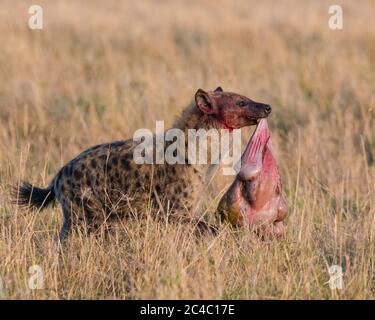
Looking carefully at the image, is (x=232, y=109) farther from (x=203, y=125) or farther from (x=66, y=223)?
(x=66, y=223)

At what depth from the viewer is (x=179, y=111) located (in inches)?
365

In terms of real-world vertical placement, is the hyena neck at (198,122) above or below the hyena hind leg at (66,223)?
above

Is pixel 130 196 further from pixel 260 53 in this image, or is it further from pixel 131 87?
pixel 260 53

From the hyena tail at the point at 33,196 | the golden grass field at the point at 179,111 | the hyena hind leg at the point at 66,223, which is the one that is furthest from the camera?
the hyena tail at the point at 33,196

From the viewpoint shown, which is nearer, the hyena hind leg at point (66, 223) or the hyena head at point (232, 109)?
the hyena hind leg at point (66, 223)

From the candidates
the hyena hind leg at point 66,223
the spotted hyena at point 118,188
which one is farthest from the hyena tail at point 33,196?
the hyena hind leg at point 66,223

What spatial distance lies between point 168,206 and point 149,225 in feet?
0.58

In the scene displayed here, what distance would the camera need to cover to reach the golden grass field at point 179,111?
547cm

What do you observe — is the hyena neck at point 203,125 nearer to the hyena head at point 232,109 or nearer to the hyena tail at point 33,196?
the hyena head at point 232,109

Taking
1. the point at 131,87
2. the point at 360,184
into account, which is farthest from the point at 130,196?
the point at 131,87

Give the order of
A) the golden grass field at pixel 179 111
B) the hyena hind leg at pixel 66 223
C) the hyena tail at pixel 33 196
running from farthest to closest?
the hyena tail at pixel 33 196
the hyena hind leg at pixel 66 223
the golden grass field at pixel 179 111

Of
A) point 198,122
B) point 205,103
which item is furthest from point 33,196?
point 205,103

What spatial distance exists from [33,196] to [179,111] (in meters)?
3.20

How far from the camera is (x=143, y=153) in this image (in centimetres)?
625
